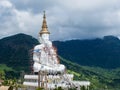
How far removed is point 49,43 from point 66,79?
10576 mm

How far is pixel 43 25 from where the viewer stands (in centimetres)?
10838

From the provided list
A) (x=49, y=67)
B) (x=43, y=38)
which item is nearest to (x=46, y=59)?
(x=49, y=67)

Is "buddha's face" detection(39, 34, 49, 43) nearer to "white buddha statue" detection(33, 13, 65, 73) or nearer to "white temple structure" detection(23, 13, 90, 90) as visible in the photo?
"white temple structure" detection(23, 13, 90, 90)

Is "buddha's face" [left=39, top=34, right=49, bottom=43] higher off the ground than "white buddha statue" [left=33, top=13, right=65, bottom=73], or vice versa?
"buddha's face" [left=39, top=34, right=49, bottom=43]

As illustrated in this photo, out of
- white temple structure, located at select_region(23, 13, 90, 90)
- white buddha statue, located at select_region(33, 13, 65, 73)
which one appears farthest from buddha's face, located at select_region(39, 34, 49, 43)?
white buddha statue, located at select_region(33, 13, 65, 73)

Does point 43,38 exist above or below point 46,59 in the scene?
above

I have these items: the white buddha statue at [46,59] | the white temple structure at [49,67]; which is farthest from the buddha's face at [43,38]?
the white buddha statue at [46,59]

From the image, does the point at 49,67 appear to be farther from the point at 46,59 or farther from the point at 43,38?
the point at 43,38

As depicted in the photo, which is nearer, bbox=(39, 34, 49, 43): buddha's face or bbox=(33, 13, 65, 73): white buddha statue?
bbox=(33, 13, 65, 73): white buddha statue

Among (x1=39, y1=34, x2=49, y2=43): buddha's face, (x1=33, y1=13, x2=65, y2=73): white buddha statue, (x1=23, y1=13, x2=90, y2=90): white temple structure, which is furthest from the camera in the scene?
(x1=39, y1=34, x2=49, y2=43): buddha's face

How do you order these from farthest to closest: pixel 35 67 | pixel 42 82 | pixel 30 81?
pixel 30 81 < pixel 35 67 < pixel 42 82

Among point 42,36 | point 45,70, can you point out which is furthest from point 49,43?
point 45,70

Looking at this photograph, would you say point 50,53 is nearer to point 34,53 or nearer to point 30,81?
point 34,53

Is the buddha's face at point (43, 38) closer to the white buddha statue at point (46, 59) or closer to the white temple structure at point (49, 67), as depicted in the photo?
the white temple structure at point (49, 67)
